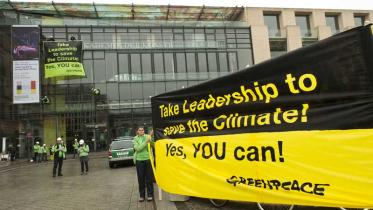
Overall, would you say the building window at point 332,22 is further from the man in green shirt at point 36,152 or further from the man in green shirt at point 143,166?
the man in green shirt at point 143,166

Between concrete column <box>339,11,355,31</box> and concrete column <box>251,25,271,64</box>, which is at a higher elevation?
concrete column <box>339,11,355,31</box>

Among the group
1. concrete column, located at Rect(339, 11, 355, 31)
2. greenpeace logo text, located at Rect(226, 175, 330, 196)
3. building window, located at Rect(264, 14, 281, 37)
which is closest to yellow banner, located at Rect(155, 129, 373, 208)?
greenpeace logo text, located at Rect(226, 175, 330, 196)

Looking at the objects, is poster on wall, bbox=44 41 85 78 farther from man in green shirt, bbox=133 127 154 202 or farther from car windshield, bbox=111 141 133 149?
man in green shirt, bbox=133 127 154 202

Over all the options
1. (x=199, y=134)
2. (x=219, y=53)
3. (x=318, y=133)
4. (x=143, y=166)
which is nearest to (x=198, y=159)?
(x=199, y=134)

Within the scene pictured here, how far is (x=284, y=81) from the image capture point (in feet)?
17.6

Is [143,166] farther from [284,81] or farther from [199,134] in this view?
[284,81]

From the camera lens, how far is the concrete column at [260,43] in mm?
44625

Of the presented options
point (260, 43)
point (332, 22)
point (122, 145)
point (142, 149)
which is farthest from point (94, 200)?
point (332, 22)

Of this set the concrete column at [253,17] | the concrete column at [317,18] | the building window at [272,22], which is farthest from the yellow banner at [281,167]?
the concrete column at [317,18]

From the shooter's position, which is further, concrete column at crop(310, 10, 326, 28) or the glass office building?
concrete column at crop(310, 10, 326, 28)

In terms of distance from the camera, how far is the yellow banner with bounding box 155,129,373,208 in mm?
4484

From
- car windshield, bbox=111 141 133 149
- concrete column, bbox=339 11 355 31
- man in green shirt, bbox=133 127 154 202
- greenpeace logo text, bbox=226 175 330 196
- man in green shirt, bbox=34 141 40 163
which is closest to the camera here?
greenpeace logo text, bbox=226 175 330 196

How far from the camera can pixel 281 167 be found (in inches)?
211

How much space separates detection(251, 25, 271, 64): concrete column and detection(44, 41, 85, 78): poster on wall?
21523 millimetres
